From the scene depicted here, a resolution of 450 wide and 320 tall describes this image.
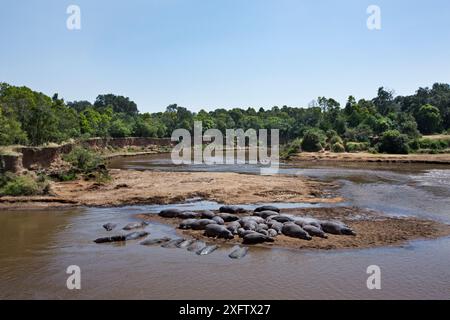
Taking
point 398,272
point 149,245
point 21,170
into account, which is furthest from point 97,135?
point 398,272

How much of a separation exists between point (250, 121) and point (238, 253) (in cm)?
9898

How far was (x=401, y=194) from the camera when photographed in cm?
2692

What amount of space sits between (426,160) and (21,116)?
43.9 metres

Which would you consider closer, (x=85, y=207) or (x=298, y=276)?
(x=298, y=276)

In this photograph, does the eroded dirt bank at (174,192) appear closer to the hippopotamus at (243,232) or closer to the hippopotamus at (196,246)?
the hippopotamus at (243,232)

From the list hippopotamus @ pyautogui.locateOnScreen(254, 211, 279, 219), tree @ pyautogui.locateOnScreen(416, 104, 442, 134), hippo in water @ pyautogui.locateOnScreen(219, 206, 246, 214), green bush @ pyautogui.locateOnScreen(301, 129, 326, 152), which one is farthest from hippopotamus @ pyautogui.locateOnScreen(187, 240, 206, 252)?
tree @ pyautogui.locateOnScreen(416, 104, 442, 134)

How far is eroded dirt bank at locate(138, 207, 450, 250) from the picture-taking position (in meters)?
15.0

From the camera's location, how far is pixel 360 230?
16.8 metres

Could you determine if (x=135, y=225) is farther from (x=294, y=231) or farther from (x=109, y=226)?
(x=294, y=231)

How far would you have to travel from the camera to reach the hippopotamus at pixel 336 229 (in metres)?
16.1

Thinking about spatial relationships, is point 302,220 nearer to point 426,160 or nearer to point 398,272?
point 398,272

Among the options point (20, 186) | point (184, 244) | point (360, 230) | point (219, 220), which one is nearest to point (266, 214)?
point (219, 220)

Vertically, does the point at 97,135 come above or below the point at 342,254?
above

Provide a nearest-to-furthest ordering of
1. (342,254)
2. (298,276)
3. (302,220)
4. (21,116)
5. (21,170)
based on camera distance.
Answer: (298,276) < (342,254) < (302,220) < (21,170) < (21,116)
